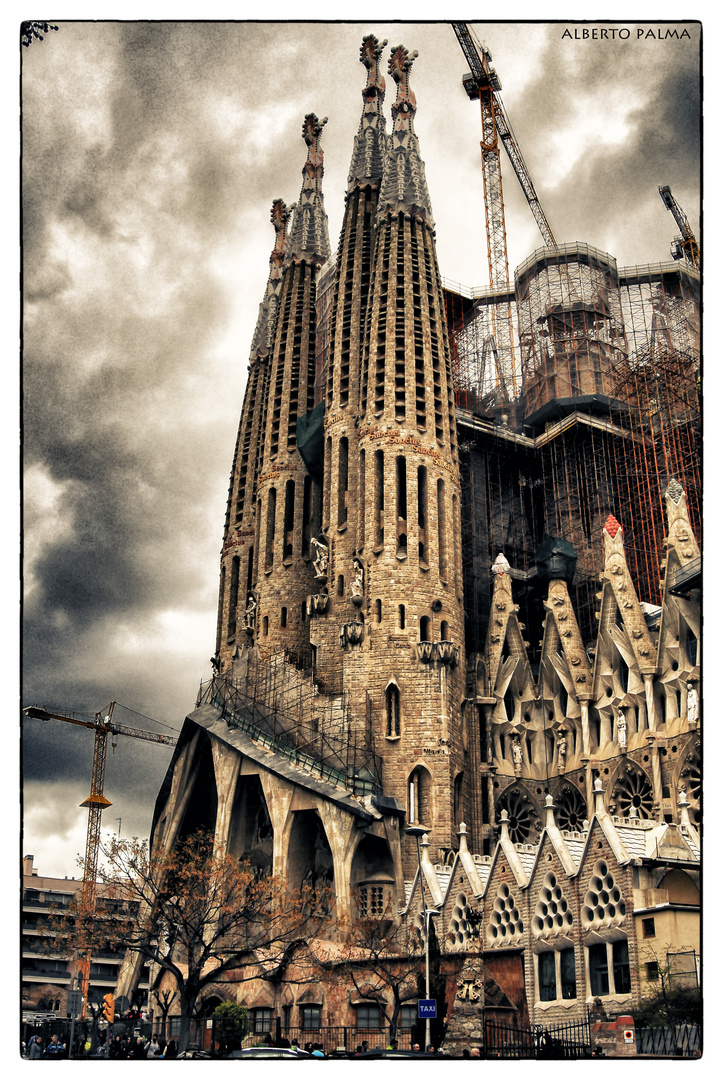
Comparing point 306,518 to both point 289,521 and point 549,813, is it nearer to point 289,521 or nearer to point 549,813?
point 289,521

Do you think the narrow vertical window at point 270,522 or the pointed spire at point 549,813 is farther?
the narrow vertical window at point 270,522

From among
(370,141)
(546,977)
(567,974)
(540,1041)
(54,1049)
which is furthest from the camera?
(370,141)

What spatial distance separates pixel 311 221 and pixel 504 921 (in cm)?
4875

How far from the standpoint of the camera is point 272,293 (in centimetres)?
7488

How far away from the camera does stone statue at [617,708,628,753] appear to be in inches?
1895

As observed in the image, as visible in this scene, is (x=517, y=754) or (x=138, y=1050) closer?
(x=138, y=1050)

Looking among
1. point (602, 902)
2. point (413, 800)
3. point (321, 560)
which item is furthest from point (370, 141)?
point (602, 902)

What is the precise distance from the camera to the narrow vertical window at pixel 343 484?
Answer: 5547 centimetres

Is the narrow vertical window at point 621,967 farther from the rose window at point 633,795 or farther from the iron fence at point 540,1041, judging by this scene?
the rose window at point 633,795

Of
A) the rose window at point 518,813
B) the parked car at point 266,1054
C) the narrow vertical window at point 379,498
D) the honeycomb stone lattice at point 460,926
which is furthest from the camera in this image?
the narrow vertical window at point 379,498

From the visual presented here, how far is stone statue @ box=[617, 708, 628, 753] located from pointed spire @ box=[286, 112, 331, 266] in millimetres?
34664

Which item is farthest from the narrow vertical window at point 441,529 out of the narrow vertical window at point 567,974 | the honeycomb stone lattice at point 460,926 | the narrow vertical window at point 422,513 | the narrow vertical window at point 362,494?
the narrow vertical window at point 567,974

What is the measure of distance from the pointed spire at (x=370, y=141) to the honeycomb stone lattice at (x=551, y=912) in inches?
1752

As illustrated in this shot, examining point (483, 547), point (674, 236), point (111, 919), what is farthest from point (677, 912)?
point (483, 547)
